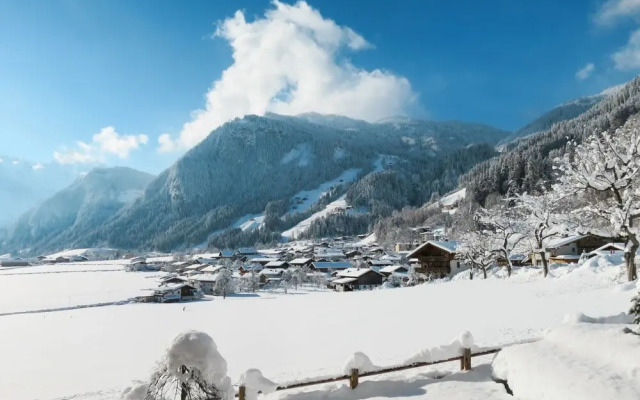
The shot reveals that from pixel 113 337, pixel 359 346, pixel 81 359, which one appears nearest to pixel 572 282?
pixel 359 346

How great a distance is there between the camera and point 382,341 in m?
20.3

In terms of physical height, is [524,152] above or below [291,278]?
above

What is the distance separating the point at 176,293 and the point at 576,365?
72.7 m

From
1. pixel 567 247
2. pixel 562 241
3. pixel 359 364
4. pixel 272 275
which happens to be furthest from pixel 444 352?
pixel 272 275

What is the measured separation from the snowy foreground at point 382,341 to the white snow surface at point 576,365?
0.10 feet

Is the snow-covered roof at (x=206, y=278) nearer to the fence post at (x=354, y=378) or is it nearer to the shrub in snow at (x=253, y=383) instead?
the fence post at (x=354, y=378)

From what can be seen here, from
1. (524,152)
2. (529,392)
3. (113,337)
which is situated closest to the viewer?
(529,392)

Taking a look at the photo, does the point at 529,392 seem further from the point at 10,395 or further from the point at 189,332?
the point at 10,395

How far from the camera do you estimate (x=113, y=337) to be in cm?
3319

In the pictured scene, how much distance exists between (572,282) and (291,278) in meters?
67.3

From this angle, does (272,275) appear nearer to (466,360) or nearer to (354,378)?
(466,360)

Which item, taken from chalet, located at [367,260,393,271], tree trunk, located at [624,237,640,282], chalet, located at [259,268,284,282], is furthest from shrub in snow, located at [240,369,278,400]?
chalet, located at [367,260,393,271]

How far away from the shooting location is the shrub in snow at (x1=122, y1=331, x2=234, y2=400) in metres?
7.59

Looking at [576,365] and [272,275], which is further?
[272,275]
